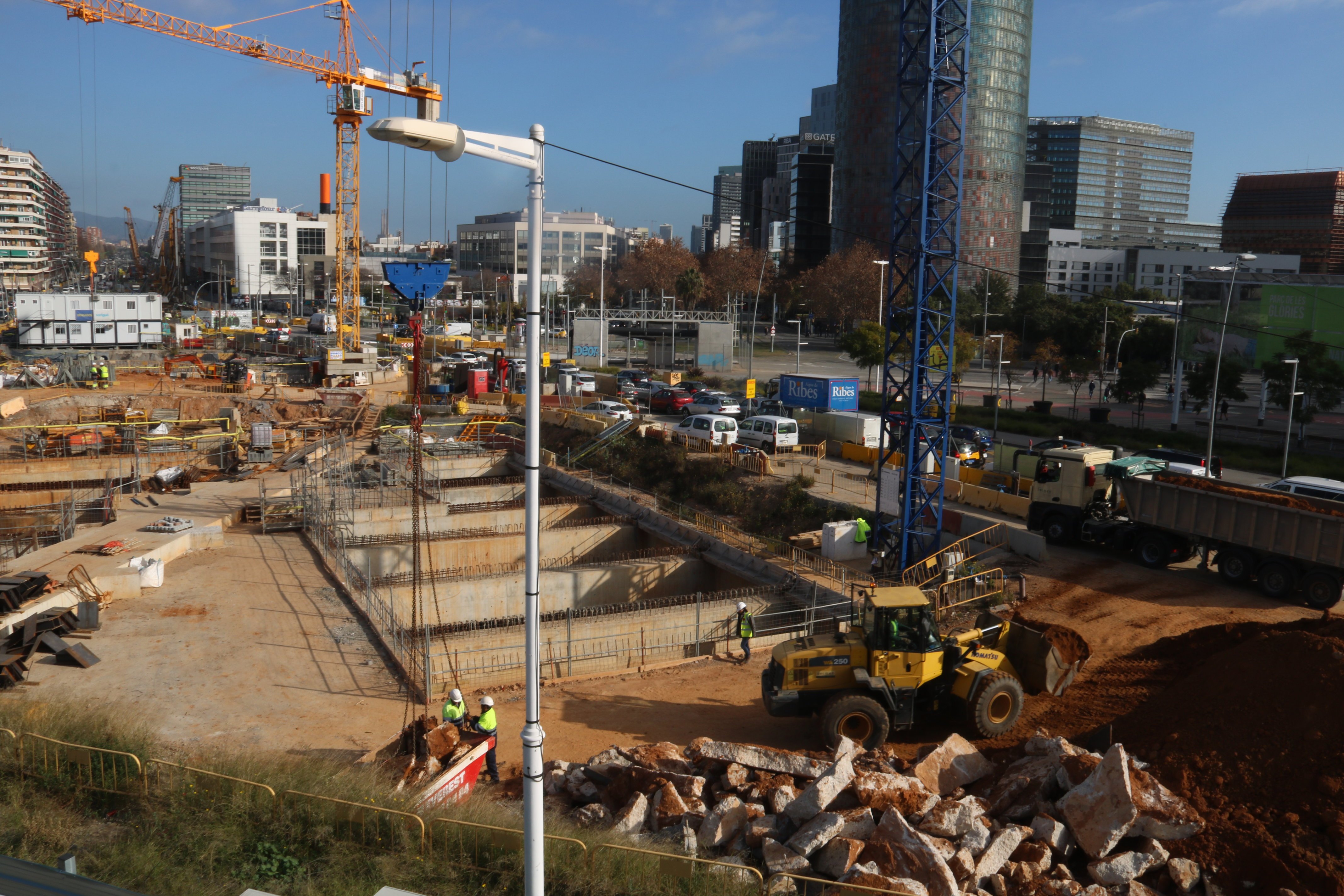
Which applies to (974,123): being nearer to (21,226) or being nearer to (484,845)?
(484,845)

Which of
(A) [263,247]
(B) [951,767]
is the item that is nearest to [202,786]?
(B) [951,767]

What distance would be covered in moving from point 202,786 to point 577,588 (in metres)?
13.8

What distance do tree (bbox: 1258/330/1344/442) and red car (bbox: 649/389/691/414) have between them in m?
22.3

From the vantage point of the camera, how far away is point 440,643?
660 inches

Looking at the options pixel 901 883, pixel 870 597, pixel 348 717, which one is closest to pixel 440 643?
pixel 348 717

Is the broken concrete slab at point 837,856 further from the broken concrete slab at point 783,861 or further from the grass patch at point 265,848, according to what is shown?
the grass patch at point 265,848

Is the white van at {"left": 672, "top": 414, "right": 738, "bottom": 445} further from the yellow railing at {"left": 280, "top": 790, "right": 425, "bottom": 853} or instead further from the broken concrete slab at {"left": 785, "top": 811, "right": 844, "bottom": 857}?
the yellow railing at {"left": 280, "top": 790, "right": 425, "bottom": 853}

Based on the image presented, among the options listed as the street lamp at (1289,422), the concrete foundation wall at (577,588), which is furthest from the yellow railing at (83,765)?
the street lamp at (1289,422)

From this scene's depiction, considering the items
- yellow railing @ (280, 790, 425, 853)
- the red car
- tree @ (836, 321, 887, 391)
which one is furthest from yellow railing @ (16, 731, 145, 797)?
tree @ (836, 321, 887, 391)

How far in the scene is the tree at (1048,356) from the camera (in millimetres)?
51219

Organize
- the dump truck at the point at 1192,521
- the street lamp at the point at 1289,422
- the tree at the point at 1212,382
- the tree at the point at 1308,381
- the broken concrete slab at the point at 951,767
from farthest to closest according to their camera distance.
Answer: the tree at the point at 1212,382, the tree at the point at 1308,381, the street lamp at the point at 1289,422, the dump truck at the point at 1192,521, the broken concrete slab at the point at 951,767

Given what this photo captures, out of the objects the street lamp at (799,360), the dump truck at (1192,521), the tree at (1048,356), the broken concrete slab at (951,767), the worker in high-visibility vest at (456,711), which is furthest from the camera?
the street lamp at (799,360)

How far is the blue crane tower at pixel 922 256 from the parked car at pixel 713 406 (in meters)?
16.6

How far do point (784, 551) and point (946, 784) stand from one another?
12.2 meters
